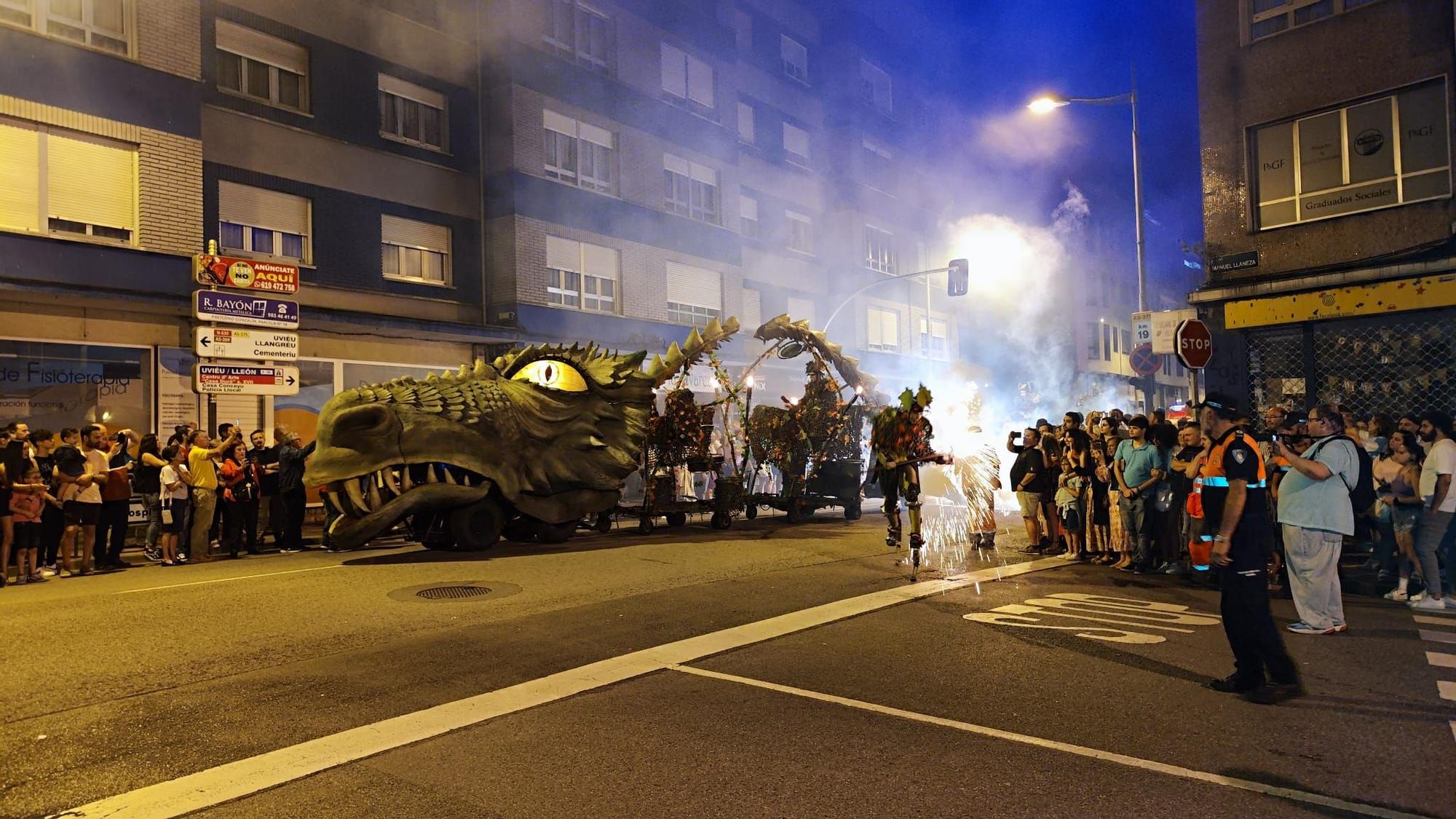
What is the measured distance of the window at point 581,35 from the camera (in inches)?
909

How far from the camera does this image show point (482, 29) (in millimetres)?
21797

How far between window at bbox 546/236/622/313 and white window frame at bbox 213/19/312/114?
20.2ft

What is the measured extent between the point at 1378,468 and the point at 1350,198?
715 cm

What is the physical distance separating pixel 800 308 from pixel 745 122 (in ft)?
21.6

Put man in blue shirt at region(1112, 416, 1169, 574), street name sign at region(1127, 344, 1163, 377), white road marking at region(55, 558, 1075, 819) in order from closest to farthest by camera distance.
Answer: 1. white road marking at region(55, 558, 1075, 819)
2. man in blue shirt at region(1112, 416, 1169, 574)
3. street name sign at region(1127, 344, 1163, 377)

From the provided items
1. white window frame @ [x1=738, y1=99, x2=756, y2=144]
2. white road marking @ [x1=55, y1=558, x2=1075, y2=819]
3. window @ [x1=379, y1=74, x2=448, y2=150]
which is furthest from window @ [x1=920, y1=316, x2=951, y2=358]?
white road marking @ [x1=55, y1=558, x2=1075, y2=819]

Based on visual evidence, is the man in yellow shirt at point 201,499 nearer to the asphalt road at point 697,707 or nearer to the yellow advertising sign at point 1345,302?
the asphalt road at point 697,707

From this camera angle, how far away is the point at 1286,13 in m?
14.3

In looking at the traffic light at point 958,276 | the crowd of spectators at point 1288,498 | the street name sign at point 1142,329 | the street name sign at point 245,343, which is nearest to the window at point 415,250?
the street name sign at point 245,343

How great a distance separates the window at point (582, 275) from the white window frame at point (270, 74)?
616 centimetres

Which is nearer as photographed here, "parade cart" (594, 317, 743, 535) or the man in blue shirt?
the man in blue shirt

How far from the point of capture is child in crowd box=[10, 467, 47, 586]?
371 inches

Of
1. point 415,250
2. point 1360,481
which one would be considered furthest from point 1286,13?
point 415,250

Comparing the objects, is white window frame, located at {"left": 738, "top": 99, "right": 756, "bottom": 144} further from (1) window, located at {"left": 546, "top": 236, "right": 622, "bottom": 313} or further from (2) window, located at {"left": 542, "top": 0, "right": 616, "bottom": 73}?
(1) window, located at {"left": 546, "top": 236, "right": 622, "bottom": 313}
